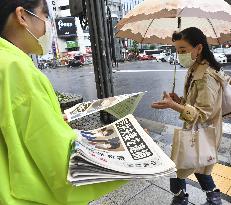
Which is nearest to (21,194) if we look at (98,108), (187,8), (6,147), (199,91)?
(6,147)

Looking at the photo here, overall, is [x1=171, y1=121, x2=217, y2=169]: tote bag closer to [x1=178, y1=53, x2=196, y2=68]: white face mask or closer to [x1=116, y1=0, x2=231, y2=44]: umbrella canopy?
[x1=178, y1=53, x2=196, y2=68]: white face mask

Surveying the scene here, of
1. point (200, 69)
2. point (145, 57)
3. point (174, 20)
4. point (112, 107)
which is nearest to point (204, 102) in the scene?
point (200, 69)

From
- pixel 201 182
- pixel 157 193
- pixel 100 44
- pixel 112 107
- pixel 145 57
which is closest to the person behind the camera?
pixel 112 107

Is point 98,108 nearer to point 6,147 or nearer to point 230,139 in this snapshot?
point 6,147

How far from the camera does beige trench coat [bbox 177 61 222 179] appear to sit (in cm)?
193

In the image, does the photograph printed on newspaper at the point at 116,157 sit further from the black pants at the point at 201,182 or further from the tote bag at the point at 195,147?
the black pants at the point at 201,182

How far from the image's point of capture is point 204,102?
6.35 feet

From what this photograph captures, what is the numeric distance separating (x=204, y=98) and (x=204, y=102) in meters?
0.03

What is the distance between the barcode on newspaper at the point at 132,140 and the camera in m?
1.05

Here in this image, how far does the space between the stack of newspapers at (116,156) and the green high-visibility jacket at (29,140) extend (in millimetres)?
43

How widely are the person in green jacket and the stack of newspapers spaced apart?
36 mm

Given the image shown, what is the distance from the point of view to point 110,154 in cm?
96

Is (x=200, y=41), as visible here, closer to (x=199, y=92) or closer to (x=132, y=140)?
(x=199, y=92)

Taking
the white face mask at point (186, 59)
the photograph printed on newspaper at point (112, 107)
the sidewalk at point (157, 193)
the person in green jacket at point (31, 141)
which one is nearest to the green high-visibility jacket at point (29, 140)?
the person in green jacket at point (31, 141)
